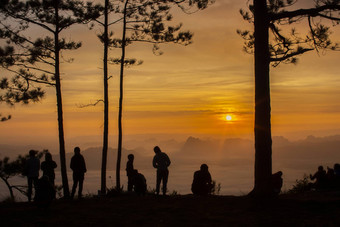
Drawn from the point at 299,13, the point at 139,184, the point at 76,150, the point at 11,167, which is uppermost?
the point at 299,13

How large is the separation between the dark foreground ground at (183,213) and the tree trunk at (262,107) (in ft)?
2.41

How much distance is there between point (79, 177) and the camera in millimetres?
15492

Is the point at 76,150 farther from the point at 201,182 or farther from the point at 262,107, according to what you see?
the point at 262,107

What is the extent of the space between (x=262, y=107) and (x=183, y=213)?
399 centimetres

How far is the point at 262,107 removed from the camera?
13484 mm

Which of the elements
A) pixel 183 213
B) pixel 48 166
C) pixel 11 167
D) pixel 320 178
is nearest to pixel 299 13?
pixel 183 213

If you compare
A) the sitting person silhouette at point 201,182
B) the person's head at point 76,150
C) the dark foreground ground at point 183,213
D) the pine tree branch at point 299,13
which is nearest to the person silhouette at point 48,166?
the person's head at point 76,150

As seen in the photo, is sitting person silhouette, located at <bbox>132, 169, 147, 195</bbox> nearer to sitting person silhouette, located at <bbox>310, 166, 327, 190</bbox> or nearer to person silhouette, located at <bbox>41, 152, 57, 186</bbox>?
person silhouette, located at <bbox>41, 152, 57, 186</bbox>

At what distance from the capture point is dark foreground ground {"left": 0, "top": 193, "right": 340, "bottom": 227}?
36.1ft

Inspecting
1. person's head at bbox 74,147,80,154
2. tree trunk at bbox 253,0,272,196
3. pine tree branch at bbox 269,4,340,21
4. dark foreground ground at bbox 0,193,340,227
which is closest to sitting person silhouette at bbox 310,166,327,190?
dark foreground ground at bbox 0,193,340,227

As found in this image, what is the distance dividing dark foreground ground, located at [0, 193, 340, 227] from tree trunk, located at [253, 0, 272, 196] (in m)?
0.73

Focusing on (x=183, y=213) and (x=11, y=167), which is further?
(x=11, y=167)

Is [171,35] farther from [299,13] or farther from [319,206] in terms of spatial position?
[319,206]

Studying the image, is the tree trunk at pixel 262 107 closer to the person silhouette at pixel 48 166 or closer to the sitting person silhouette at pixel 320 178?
the sitting person silhouette at pixel 320 178
